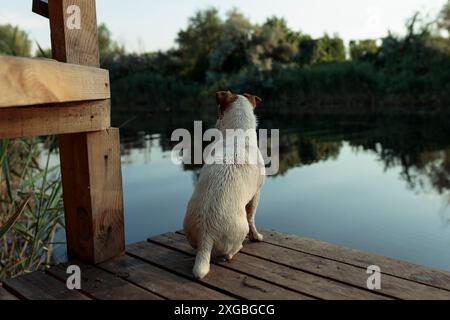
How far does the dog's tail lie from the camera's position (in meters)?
2.47

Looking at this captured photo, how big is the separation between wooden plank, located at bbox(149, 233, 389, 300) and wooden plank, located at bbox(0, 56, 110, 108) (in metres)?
1.44

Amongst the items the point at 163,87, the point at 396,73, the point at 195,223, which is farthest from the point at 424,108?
the point at 195,223

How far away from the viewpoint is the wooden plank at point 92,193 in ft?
8.52

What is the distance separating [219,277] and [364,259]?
105 cm

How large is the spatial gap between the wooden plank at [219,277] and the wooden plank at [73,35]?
1423 millimetres

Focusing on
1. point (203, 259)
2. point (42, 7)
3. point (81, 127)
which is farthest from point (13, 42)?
point (203, 259)

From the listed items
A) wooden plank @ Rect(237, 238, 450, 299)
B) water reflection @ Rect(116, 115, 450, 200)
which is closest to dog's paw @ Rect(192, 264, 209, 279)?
wooden plank @ Rect(237, 238, 450, 299)

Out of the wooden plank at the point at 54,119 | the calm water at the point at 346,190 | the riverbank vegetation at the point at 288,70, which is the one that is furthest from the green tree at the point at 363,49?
the wooden plank at the point at 54,119

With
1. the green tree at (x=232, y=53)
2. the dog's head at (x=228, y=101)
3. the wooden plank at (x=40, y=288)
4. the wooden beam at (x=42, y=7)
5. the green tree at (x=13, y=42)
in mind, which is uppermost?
the green tree at (x=232, y=53)

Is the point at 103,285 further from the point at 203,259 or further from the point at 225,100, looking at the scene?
the point at 225,100

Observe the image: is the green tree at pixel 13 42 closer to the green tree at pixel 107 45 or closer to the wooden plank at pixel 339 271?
the wooden plank at pixel 339 271

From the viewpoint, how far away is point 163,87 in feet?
88.3

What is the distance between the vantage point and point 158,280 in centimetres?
250

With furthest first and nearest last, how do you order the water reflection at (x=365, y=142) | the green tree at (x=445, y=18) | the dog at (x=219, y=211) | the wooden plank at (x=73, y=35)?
the green tree at (x=445, y=18) → the water reflection at (x=365, y=142) → the dog at (x=219, y=211) → the wooden plank at (x=73, y=35)
